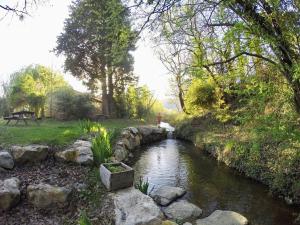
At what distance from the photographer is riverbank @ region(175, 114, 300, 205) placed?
749 cm

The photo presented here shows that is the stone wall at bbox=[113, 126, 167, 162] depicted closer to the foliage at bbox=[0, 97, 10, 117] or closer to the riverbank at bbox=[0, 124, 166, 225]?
the riverbank at bbox=[0, 124, 166, 225]

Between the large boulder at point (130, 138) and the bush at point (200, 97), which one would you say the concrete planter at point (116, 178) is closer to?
the large boulder at point (130, 138)

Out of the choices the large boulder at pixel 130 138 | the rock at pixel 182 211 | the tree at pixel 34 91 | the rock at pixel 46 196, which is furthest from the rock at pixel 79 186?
the tree at pixel 34 91

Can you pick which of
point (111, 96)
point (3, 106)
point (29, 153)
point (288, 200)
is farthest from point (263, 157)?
point (3, 106)

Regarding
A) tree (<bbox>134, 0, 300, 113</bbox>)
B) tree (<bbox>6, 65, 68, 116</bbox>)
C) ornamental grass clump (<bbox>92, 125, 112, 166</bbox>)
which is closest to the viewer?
tree (<bbox>134, 0, 300, 113</bbox>)

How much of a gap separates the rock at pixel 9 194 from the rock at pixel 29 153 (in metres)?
1.18

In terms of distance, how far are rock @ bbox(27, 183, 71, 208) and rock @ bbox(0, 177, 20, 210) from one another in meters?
0.25

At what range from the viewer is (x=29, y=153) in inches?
287

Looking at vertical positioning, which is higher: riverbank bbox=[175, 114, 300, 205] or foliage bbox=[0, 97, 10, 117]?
foliage bbox=[0, 97, 10, 117]

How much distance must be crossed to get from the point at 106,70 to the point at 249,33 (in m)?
15.7

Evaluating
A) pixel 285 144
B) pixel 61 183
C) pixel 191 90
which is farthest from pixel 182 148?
pixel 61 183

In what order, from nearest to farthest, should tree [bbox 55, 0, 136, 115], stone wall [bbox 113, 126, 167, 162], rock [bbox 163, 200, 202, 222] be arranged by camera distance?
rock [bbox 163, 200, 202, 222]
stone wall [bbox 113, 126, 167, 162]
tree [bbox 55, 0, 136, 115]

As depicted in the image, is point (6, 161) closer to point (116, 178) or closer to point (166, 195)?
point (116, 178)

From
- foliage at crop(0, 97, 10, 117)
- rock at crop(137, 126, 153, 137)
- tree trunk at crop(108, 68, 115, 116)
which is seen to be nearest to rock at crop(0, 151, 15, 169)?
rock at crop(137, 126, 153, 137)
